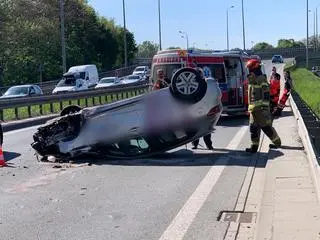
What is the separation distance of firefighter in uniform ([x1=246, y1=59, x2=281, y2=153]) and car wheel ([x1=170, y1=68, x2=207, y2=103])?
3.04 feet

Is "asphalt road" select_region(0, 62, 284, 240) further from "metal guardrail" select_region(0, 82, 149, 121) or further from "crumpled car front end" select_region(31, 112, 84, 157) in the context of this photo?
"metal guardrail" select_region(0, 82, 149, 121)

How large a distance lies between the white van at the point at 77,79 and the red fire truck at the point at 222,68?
54.0 ft

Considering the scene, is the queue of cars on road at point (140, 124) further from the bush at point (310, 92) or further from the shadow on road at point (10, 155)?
the bush at point (310, 92)

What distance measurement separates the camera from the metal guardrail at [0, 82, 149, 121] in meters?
22.6

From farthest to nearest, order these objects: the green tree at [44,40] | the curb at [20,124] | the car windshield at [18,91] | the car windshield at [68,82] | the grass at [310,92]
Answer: the green tree at [44,40], the car windshield at [68,82], the car windshield at [18,91], the grass at [310,92], the curb at [20,124]

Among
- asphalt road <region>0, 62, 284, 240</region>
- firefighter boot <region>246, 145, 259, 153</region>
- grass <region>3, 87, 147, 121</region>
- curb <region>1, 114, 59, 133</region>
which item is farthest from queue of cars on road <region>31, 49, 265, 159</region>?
grass <region>3, 87, 147, 121</region>

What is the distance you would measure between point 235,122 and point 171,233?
42.5ft

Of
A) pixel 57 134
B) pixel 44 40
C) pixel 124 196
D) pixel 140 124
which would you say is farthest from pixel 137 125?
pixel 44 40

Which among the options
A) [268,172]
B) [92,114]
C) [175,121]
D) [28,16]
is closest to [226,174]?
[268,172]

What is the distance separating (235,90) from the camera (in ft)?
63.5

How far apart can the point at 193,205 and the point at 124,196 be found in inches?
42.7

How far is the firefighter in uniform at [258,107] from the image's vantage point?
11.2 m

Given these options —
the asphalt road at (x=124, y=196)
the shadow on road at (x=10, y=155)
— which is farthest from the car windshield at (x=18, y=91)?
the asphalt road at (x=124, y=196)

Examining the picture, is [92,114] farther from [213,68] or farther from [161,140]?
[213,68]
